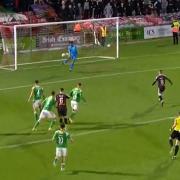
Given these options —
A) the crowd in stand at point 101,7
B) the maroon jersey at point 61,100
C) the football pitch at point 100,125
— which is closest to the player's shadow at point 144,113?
the football pitch at point 100,125

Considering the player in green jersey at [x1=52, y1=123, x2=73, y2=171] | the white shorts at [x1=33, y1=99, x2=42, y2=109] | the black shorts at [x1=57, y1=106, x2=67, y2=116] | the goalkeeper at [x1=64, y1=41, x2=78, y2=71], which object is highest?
the goalkeeper at [x1=64, y1=41, x2=78, y2=71]

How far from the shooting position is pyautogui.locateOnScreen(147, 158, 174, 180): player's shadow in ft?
73.7

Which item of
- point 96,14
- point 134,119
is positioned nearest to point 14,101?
point 134,119

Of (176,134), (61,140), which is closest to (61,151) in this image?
(61,140)

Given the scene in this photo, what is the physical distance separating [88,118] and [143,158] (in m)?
5.87

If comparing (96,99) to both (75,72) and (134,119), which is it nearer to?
(134,119)

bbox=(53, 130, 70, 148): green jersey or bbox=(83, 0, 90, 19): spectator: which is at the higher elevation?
bbox=(83, 0, 90, 19): spectator

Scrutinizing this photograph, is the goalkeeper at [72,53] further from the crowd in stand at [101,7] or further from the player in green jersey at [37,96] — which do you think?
the crowd in stand at [101,7]

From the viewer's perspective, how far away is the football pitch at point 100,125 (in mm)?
23016

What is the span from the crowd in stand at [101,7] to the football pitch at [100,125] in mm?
10586

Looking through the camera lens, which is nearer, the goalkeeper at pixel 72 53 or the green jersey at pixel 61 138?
the green jersey at pixel 61 138

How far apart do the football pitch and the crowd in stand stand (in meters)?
10.6

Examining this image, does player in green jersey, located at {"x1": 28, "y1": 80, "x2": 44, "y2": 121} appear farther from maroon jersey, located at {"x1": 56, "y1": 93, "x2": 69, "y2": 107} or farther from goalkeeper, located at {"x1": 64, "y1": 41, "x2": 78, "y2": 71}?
goalkeeper, located at {"x1": 64, "y1": 41, "x2": 78, "y2": 71}

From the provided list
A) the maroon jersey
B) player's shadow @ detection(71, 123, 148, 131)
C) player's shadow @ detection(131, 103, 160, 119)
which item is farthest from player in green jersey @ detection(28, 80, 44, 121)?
player's shadow @ detection(131, 103, 160, 119)
